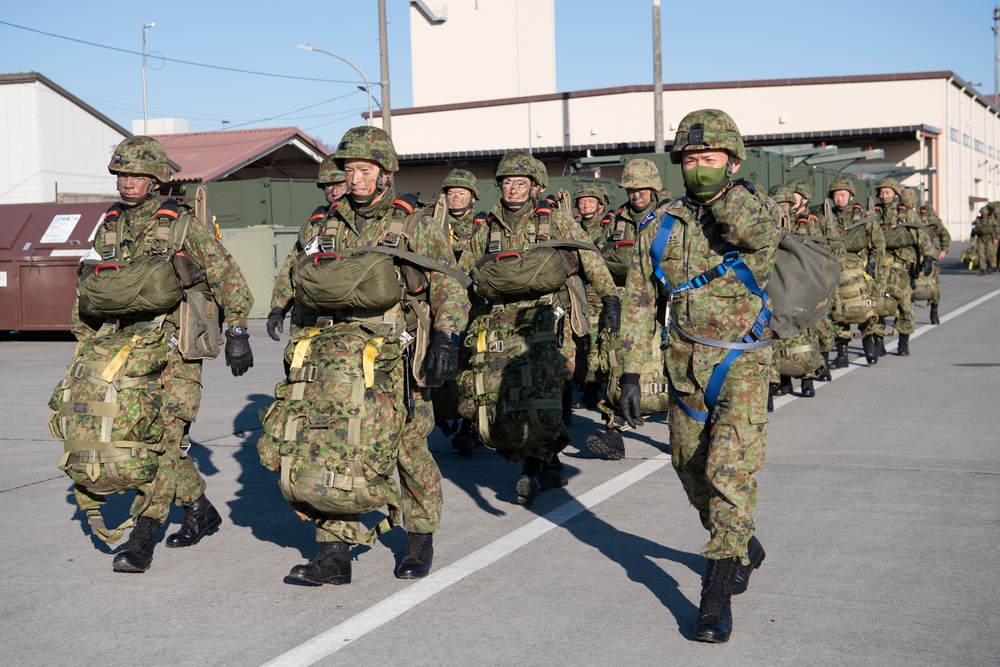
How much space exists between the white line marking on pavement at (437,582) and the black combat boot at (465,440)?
1.52m

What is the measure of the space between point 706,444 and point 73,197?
121 ft

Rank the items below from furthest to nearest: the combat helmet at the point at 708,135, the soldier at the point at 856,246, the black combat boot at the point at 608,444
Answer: the soldier at the point at 856,246 → the black combat boot at the point at 608,444 → the combat helmet at the point at 708,135

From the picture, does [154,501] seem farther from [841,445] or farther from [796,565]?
[841,445]

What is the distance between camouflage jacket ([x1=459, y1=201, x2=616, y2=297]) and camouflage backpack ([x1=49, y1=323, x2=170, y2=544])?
8.36ft

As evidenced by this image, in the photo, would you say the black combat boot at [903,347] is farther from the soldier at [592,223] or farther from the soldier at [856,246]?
the soldier at [592,223]

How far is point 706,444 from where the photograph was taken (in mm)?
5293

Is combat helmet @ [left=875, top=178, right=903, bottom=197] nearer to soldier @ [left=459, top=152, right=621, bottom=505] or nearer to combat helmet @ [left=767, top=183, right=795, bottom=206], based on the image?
combat helmet @ [left=767, top=183, right=795, bottom=206]

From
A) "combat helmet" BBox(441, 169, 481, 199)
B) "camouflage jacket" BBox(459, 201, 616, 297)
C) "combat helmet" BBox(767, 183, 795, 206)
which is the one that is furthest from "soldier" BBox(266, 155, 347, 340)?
"combat helmet" BBox(767, 183, 795, 206)

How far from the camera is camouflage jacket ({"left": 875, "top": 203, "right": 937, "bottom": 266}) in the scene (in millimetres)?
15305

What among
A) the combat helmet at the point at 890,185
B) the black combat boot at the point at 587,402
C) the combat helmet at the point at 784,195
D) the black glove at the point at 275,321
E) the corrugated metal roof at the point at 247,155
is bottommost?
the black combat boot at the point at 587,402

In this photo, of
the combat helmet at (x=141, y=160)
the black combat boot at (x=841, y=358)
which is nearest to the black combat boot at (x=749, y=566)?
the combat helmet at (x=141, y=160)

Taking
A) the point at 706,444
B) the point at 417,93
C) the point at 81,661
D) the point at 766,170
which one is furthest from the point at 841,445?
the point at 417,93

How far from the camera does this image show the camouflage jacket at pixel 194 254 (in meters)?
6.57

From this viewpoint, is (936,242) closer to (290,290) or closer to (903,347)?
(903,347)
